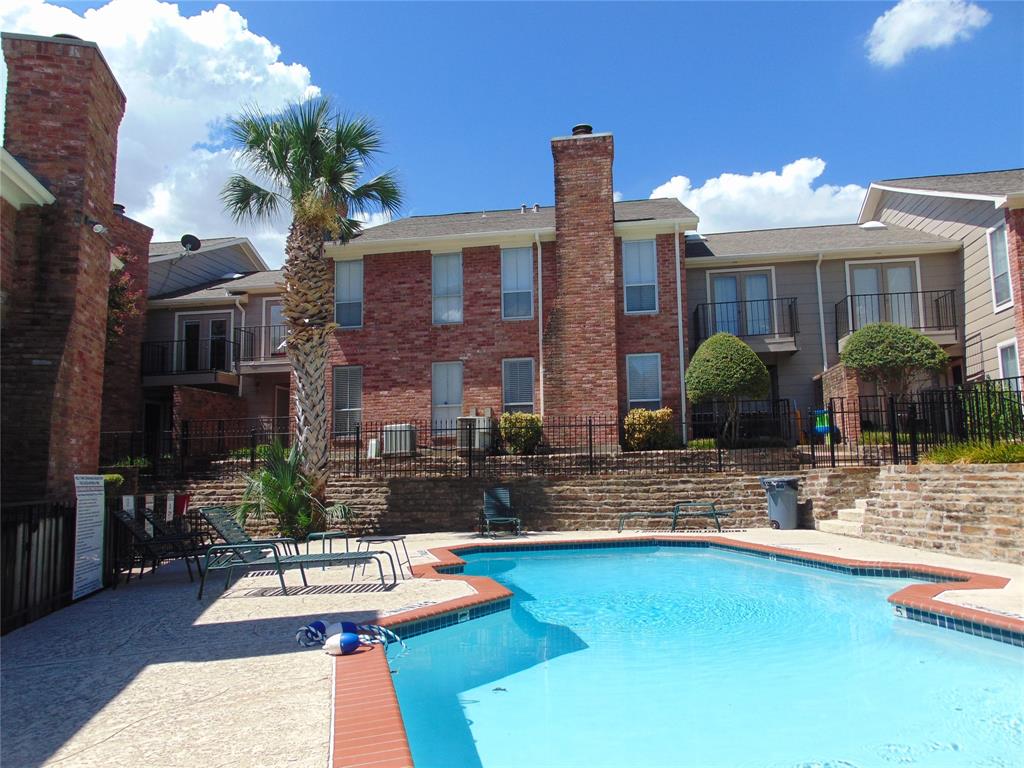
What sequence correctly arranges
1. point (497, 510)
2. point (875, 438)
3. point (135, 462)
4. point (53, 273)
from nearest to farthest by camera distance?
1. point (53, 273)
2. point (497, 510)
3. point (875, 438)
4. point (135, 462)

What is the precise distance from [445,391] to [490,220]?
19.7 feet

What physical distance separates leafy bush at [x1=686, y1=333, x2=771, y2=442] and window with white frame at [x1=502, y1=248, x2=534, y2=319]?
522cm

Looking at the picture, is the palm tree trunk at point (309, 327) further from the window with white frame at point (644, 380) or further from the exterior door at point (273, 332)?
the window with white frame at point (644, 380)

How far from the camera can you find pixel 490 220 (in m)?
21.5

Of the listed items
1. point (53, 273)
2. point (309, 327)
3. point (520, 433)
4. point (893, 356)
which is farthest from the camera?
point (520, 433)

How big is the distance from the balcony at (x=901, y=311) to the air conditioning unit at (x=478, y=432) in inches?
402

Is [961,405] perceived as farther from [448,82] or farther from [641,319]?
[448,82]

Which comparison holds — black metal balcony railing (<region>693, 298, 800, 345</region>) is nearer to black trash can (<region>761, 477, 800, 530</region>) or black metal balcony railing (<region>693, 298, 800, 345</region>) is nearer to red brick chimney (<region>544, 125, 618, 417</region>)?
red brick chimney (<region>544, 125, 618, 417</region>)

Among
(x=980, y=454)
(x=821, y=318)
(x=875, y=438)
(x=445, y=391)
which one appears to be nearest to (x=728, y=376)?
(x=875, y=438)

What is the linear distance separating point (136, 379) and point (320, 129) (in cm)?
1332

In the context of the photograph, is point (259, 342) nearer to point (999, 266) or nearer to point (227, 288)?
point (227, 288)

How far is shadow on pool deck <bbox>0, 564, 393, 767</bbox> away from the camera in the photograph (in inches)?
136

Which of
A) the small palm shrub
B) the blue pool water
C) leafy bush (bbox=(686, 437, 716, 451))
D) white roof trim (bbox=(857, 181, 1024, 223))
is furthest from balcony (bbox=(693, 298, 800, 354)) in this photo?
the blue pool water

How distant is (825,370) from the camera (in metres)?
18.7
